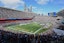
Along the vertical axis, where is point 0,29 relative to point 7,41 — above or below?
above

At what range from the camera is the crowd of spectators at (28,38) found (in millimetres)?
7586

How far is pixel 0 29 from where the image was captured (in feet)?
27.1

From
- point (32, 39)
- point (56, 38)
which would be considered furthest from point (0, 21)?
point (56, 38)

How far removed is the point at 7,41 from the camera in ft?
25.4

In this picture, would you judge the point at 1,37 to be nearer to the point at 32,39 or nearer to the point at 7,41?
the point at 7,41

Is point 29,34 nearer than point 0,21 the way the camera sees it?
Yes

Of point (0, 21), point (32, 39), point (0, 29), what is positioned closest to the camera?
point (32, 39)

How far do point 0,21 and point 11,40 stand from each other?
3.50 meters

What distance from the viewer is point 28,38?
25.0 feet

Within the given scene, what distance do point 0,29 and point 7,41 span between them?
999mm

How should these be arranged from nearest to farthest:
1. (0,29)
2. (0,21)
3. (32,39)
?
(32,39), (0,29), (0,21)

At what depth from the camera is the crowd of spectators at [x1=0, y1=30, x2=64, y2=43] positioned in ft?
24.9

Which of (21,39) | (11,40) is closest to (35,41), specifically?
(21,39)

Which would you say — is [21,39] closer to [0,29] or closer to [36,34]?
[36,34]
